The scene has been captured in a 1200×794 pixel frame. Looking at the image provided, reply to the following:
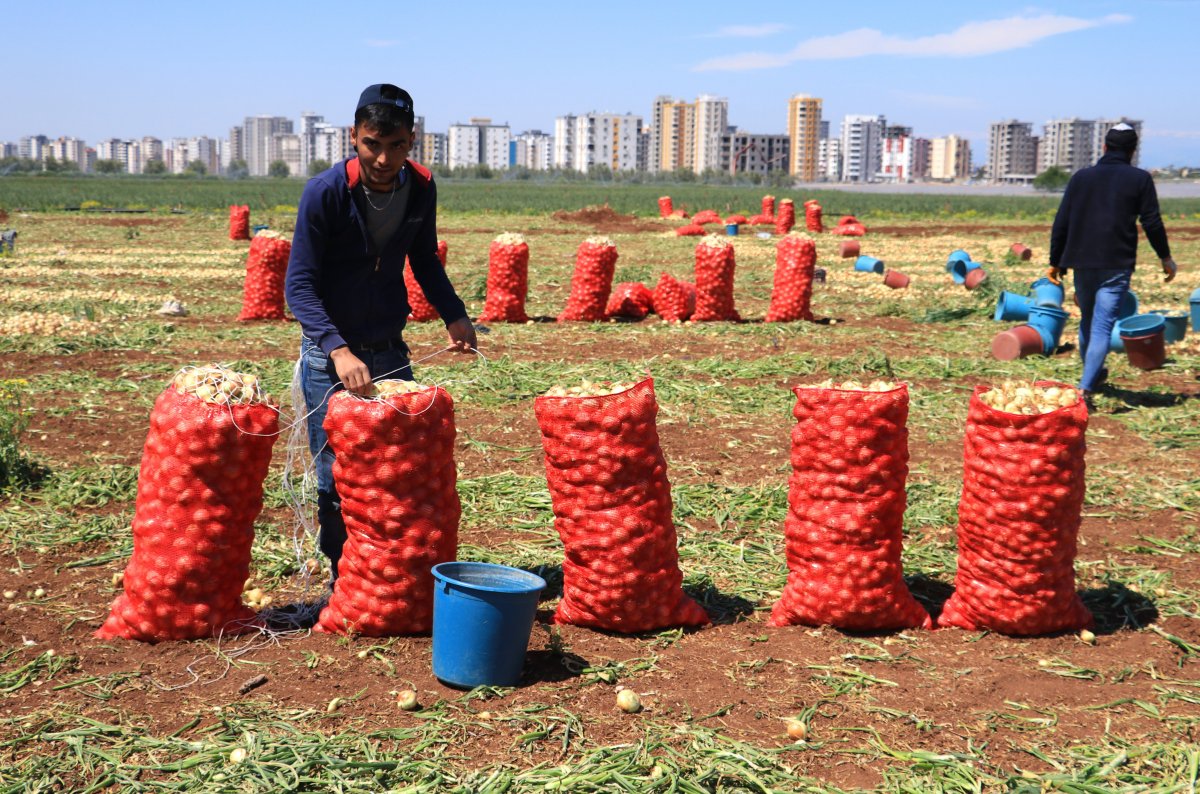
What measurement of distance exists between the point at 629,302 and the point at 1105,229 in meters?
6.59

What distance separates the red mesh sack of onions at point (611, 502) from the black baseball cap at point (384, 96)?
1260 millimetres

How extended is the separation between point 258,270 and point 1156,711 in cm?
1166

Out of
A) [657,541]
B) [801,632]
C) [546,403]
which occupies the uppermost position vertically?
[546,403]

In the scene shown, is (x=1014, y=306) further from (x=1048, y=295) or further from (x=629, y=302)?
(x=629, y=302)

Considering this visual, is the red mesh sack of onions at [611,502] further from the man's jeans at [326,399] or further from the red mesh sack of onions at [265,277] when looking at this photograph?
the red mesh sack of onions at [265,277]

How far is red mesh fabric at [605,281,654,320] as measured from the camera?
14000 mm

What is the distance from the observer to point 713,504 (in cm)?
646

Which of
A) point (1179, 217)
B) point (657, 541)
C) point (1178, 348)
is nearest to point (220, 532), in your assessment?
point (657, 541)

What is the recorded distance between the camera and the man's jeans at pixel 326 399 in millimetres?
4527

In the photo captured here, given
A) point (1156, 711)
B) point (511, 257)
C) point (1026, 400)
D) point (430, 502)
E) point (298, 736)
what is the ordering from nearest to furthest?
point (298, 736)
point (1156, 711)
point (430, 502)
point (1026, 400)
point (511, 257)

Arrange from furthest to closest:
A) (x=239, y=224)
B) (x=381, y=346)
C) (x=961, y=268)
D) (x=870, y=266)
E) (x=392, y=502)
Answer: (x=239, y=224) < (x=870, y=266) < (x=961, y=268) < (x=381, y=346) < (x=392, y=502)

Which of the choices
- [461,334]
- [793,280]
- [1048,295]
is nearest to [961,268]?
[1048,295]

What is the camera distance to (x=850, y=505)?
453 cm

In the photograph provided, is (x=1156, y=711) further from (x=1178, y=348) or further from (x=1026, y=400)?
(x=1178, y=348)
